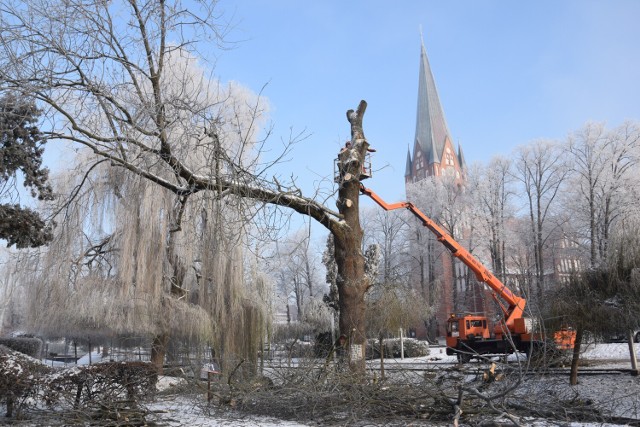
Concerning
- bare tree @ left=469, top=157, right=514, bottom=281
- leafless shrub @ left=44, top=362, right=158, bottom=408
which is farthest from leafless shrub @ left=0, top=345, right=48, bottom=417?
bare tree @ left=469, top=157, right=514, bottom=281

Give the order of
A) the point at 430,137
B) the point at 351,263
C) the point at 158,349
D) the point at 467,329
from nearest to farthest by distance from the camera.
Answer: the point at 351,263 → the point at 158,349 → the point at 467,329 → the point at 430,137

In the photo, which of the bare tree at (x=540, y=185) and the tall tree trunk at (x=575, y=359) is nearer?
the tall tree trunk at (x=575, y=359)

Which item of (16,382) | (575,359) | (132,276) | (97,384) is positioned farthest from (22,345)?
(575,359)

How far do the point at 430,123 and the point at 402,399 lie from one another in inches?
2530

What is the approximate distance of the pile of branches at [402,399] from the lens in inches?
269

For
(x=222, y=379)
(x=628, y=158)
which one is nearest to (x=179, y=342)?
(x=222, y=379)

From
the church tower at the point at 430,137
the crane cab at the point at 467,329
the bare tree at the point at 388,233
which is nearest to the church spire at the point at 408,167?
the church tower at the point at 430,137

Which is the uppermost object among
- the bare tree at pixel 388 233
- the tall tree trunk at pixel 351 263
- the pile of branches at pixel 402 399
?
the bare tree at pixel 388 233

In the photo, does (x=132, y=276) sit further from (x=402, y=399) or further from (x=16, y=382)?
(x=402, y=399)

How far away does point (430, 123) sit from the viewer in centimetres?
6888

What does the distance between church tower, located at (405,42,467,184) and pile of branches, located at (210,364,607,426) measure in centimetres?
6000

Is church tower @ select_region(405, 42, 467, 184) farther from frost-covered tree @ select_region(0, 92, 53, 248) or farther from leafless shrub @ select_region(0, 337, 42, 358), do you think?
→ frost-covered tree @ select_region(0, 92, 53, 248)

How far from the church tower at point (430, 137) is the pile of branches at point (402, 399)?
60003mm

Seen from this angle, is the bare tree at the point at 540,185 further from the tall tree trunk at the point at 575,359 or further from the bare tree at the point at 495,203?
the tall tree trunk at the point at 575,359
